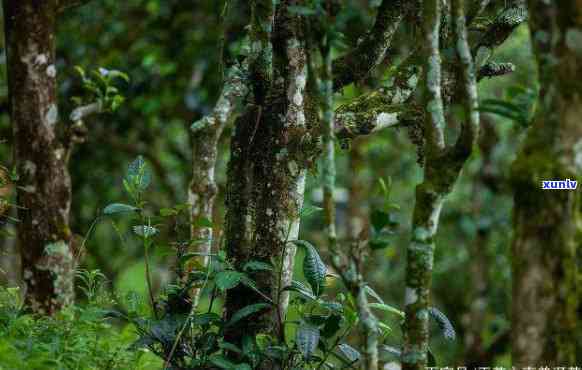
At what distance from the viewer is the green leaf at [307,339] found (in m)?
2.77

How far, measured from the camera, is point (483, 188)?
6715 millimetres

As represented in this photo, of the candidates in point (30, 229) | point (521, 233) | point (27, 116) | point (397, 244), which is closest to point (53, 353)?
point (30, 229)

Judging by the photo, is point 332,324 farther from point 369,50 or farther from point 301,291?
point 369,50

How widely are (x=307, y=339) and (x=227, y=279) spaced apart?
14.4 inches

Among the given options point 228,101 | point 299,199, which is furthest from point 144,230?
point 228,101

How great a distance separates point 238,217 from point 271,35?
783 mm

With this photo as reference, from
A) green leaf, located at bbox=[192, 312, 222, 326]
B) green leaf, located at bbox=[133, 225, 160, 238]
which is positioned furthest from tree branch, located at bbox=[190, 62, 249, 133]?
green leaf, located at bbox=[192, 312, 222, 326]

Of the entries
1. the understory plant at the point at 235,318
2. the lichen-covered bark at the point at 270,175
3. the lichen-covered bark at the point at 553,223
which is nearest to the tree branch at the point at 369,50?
the lichen-covered bark at the point at 270,175

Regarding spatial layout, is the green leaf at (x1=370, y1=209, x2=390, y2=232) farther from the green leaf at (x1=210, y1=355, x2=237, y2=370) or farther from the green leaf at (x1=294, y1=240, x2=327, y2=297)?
the green leaf at (x1=210, y1=355, x2=237, y2=370)

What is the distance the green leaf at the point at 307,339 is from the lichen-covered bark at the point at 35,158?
4.76 feet

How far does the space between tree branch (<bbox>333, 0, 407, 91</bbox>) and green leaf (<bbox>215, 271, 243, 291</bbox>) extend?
1052mm

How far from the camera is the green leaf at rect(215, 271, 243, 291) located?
278 centimetres

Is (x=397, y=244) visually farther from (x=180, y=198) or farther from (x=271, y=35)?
(x=271, y=35)

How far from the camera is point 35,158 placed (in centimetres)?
374
